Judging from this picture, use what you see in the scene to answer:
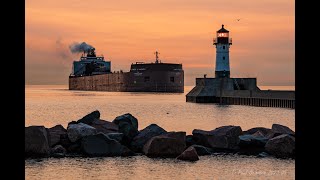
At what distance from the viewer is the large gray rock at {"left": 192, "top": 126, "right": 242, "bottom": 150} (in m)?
27.5

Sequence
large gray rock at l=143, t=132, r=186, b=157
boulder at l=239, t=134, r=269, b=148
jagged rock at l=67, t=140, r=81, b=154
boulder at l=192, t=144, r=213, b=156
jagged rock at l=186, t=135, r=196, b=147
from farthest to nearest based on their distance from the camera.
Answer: boulder at l=239, t=134, r=269, b=148 < jagged rock at l=186, t=135, r=196, b=147 < boulder at l=192, t=144, r=213, b=156 < jagged rock at l=67, t=140, r=81, b=154 < large gray rock at l=143, t=132, r=186, b=157

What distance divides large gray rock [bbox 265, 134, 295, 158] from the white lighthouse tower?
62.2 m

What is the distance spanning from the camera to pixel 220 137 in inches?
1088

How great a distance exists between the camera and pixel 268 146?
27.2 m

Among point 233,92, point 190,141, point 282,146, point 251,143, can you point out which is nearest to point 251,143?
point 251,143

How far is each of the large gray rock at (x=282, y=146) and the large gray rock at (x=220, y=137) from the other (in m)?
2.09

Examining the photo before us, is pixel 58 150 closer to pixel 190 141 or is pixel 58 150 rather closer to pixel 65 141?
pixel 65 141

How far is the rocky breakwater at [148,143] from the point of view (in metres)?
25.5

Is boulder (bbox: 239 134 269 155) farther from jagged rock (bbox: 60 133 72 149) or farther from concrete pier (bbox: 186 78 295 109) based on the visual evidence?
concrete pier (bbox: 186 78 295 109)

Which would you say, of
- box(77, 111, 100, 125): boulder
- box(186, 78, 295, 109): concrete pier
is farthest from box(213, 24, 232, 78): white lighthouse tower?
box(77, 111, 100, 125): boulder

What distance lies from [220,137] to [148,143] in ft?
13.6
